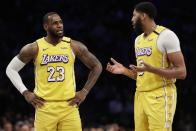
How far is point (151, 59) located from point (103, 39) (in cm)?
829

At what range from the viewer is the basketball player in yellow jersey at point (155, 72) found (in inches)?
246

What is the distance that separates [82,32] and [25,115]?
257 cm

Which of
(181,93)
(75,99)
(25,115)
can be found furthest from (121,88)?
(75,99)

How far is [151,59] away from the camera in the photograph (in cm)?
637

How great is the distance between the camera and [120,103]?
45.6 ft

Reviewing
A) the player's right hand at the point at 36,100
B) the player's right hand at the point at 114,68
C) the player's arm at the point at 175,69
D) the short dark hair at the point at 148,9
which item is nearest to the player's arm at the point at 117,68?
the player's right hand at the point at 114,68

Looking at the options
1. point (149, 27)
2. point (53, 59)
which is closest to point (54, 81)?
point (53, 59)

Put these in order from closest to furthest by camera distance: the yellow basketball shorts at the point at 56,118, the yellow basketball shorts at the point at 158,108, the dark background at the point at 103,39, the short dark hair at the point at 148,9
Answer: the yellow basketball shorts at the point at 158,108
the short dark hair at the point at 148,9
the yellow basketball shorts at the point at 56,118
the dark background at the point at 103,39

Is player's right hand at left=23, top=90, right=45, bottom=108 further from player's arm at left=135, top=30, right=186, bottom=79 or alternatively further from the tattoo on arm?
player's arm at left=135, top=30, right=186, bottom=79

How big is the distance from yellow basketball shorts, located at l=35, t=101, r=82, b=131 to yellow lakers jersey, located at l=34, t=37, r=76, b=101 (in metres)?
A: 0.09

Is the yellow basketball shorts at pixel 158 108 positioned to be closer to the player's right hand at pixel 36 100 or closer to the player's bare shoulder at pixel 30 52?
the player's right hand at pixel 36 100

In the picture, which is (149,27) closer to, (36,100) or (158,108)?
(158,108)

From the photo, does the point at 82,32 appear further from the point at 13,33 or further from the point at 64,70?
the point at 64,70

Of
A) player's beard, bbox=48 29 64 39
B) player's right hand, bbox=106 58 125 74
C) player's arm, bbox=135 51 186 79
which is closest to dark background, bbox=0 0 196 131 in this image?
player's beard, bbox=48 29 64 39
